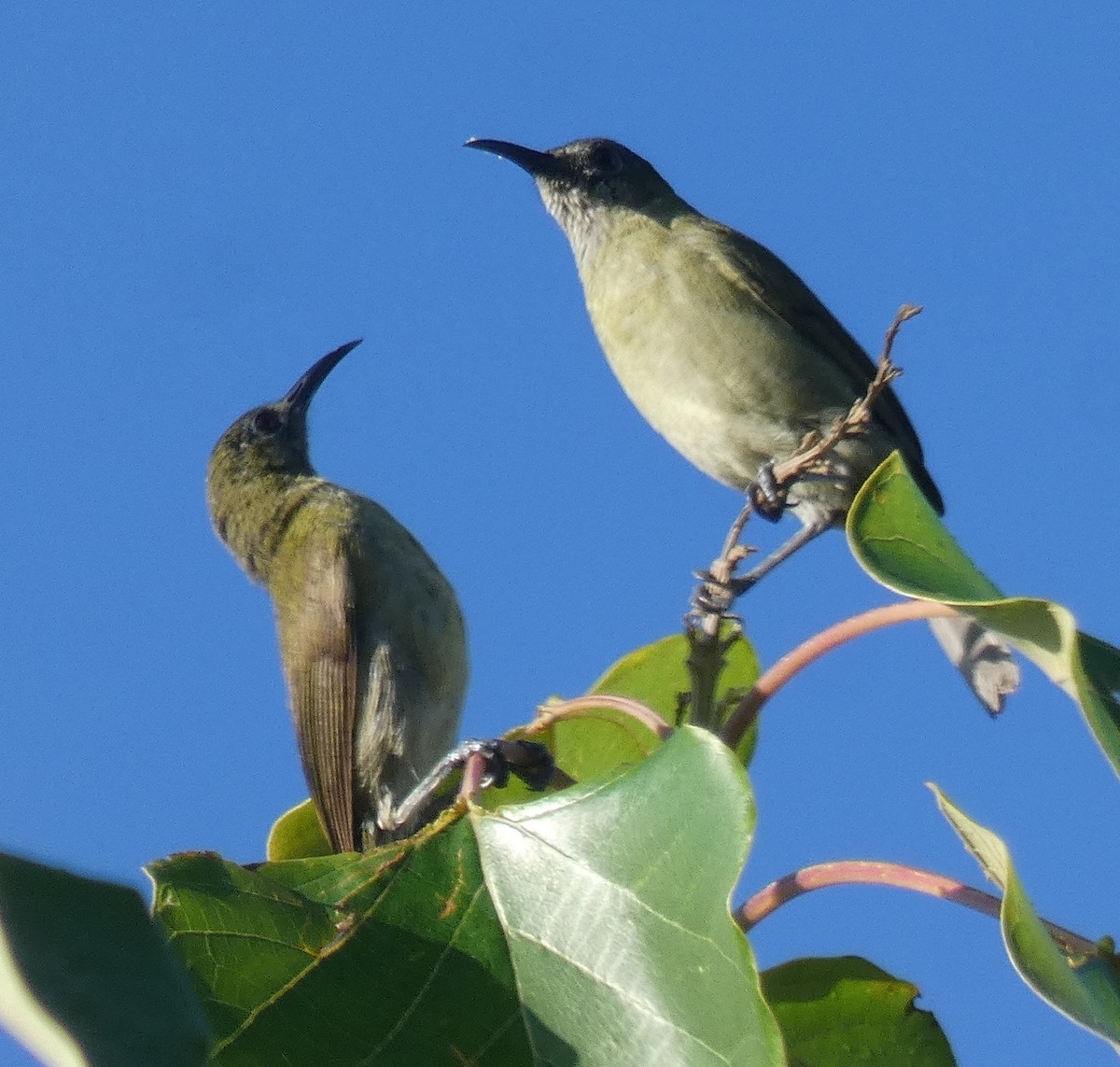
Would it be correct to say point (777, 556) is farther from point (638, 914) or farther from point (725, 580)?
point (638, 914)

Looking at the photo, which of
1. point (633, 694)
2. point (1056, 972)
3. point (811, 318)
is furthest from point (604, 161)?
point (1056, 972)

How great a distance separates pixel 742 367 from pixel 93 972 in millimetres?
3731

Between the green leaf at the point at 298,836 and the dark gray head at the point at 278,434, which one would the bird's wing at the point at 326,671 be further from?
the dark gray head at the point at 278,434

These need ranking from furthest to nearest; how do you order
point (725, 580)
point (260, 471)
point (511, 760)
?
point (260, 471), point (725, 580), point (511, 760)

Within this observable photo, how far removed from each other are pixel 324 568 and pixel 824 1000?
350 centimetres

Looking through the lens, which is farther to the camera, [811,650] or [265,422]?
[265,422]

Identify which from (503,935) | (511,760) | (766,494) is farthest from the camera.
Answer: (766,494)

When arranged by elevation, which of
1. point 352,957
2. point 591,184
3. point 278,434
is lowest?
point 352,957

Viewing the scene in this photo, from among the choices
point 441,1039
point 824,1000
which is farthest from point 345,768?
point 441,1039

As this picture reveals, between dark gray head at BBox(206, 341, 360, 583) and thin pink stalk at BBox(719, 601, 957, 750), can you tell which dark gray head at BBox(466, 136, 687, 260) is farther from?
thin pink stalk at BBox(719, 601, 957, 750)

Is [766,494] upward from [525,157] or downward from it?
downward

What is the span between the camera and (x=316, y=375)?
7438mm

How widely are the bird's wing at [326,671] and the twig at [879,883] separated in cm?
294

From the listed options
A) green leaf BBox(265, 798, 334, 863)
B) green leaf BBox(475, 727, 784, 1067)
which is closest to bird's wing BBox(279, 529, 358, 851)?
green leaf BBox(265, 798, 334, 863)
